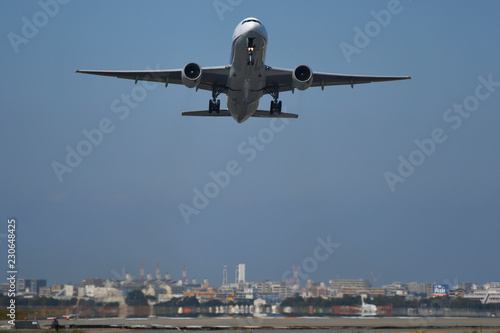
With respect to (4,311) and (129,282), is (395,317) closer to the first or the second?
(129,282)

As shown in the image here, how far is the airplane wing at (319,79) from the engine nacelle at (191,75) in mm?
3820

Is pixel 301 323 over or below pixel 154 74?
below

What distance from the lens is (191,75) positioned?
120ft

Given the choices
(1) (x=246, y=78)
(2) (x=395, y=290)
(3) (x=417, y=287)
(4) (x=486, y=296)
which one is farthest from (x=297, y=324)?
(3) (x=417, y=287)

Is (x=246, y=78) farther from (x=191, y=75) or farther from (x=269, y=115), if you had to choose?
(x=269, y=115)

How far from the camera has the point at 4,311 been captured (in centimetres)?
3744

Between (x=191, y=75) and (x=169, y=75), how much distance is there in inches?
99.1

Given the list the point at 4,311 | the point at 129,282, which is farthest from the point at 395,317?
the point at 4,311

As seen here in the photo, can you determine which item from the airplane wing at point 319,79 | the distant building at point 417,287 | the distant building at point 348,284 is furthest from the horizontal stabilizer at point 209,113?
the distant building at point 417,287

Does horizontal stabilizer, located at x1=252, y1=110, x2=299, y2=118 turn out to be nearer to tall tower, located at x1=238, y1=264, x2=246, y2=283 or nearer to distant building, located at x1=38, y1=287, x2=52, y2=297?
tall tower, located at x1=238, y1=264, x2=246, y2=283

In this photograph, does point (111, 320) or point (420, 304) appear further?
point (420, 304)

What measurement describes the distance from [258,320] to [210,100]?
14.0 meters

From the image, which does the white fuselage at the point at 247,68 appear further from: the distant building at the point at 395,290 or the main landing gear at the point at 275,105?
the distant building at the point at 395,290

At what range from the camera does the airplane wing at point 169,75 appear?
37.6m
